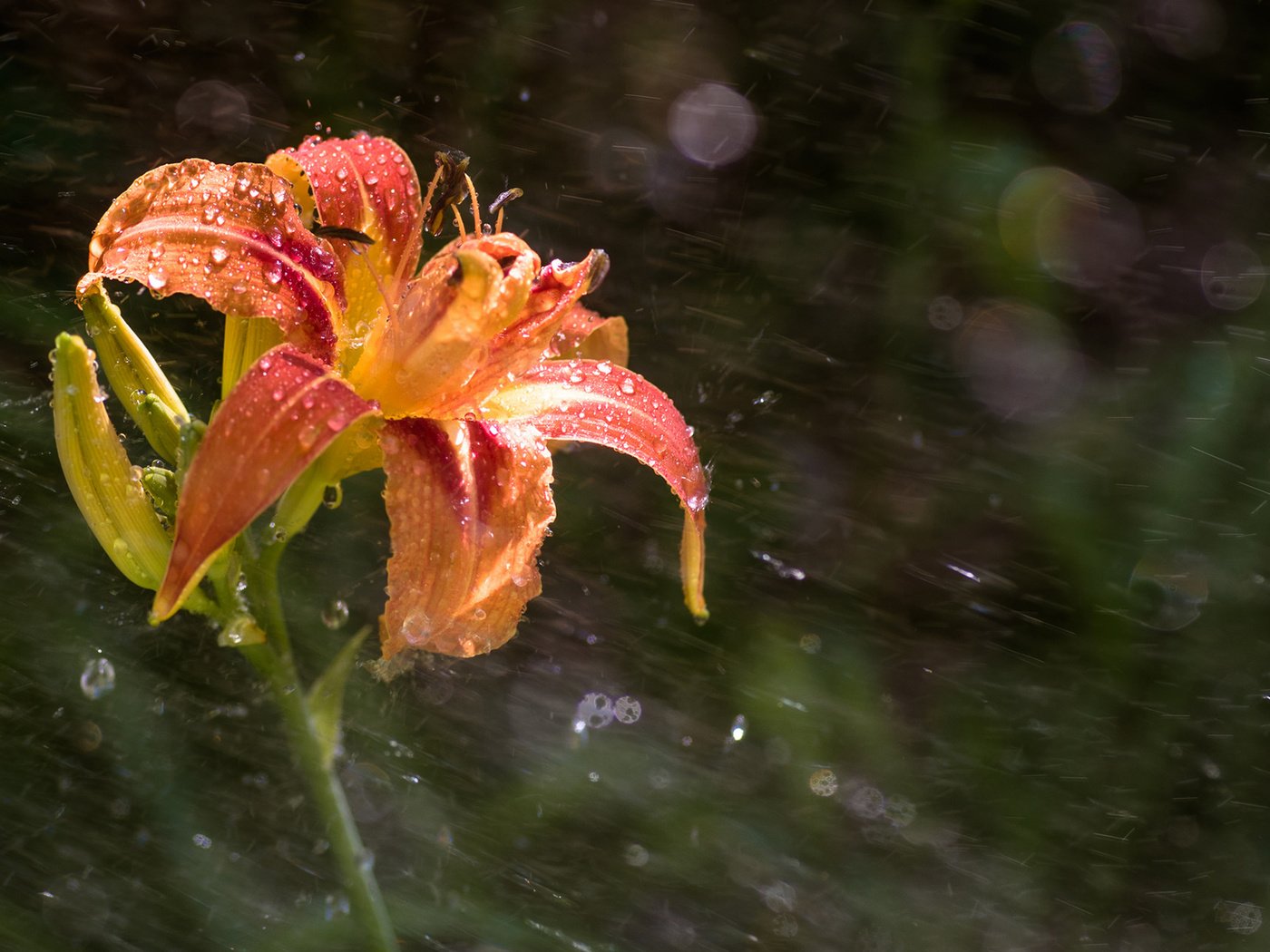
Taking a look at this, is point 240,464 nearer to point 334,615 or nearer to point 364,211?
point 364,211

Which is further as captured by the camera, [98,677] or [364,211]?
[98,677]

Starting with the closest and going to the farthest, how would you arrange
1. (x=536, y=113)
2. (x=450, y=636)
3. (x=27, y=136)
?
(x=450, y=636) → (x=27, y=136) → (x=536, y=113)

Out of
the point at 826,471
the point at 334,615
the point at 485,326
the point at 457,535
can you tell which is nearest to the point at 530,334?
the point at 485,326

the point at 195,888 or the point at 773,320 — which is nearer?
the point at 195,888

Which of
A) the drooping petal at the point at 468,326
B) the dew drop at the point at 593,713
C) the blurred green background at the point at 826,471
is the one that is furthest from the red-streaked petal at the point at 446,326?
the dew drop at the point at 593,713

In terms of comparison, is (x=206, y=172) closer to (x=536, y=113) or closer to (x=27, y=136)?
(x=27, y=136)

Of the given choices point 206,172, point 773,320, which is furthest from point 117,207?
point 773,320

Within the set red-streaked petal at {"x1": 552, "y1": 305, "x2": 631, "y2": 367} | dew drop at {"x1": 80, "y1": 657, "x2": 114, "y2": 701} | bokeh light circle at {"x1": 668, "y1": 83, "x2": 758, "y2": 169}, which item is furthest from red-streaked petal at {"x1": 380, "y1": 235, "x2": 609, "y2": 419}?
bokeh light circle at {"x1": 668, "y1": 83, "x2": 758, "y2": 169}
